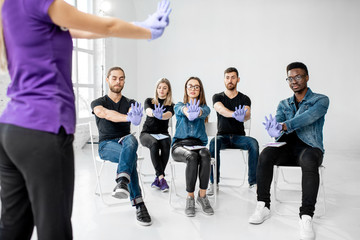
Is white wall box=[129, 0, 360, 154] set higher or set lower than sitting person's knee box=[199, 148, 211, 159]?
higher

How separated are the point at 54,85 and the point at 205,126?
7.10 feet

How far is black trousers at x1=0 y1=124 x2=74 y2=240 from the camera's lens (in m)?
0.83

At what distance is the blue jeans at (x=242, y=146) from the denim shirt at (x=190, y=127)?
26 cm

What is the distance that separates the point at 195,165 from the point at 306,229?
88cm

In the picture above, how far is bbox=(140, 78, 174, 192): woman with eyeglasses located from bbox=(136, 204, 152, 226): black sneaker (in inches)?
29.5

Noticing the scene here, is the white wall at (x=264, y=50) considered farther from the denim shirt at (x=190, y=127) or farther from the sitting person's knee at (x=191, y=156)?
the sitting person's knee at (x=191, y=156)

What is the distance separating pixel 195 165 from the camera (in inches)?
97.3

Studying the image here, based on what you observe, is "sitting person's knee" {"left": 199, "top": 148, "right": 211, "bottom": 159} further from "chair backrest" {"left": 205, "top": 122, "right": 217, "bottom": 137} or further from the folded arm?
the folded arm

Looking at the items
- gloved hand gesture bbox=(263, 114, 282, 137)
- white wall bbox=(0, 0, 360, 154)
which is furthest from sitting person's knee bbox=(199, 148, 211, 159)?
white wall bbox=(0, 0, 360, 154)

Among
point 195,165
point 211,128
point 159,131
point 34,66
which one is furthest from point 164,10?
point 159,131

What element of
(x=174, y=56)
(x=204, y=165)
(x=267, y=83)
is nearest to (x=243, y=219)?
(x=204, y=165)

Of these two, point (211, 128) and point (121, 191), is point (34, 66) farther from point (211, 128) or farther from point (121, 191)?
point (211, 128)

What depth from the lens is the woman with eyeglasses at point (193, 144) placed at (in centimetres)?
248

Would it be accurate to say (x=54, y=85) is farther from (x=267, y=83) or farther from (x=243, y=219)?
(x=267, y=83)
